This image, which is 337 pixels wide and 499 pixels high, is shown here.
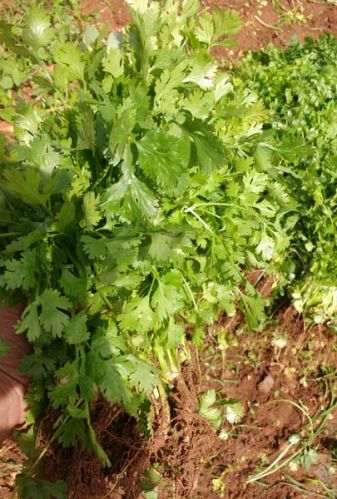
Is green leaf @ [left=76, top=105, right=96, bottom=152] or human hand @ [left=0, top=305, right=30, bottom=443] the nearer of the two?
green leaf @ [left=76, top=105, right=96, bottom=152]

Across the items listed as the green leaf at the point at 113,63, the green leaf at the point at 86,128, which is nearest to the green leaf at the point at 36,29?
the green leaf at the point at 113,63

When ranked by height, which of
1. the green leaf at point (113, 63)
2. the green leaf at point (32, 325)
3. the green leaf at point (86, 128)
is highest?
the green leaf at point (113, 63)

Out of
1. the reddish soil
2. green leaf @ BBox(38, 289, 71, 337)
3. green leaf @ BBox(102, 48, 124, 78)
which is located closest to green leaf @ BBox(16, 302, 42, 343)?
green leaf @ BBox(38, 289, 71, 337)

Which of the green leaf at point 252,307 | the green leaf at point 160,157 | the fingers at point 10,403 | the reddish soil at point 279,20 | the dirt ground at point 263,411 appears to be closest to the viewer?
the green leaf at point 160,157

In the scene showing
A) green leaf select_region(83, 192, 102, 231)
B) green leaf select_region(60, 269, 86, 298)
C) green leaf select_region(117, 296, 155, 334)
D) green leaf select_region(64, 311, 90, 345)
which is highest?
green leaf select_region(83, 192, 102, 231)

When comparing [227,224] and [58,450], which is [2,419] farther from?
[227,224]

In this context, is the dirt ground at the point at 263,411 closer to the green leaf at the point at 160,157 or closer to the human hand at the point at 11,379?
the human hand at the point at 11,379

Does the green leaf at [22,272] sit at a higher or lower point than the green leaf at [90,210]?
lower

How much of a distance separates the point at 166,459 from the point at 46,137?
4.92 ft

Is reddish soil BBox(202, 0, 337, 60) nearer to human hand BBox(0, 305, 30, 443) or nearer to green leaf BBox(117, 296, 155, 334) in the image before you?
green leaf BBox(117, 296, 155, 334)

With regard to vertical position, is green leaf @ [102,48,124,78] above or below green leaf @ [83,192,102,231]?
above

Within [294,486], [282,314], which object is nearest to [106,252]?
[282,314]

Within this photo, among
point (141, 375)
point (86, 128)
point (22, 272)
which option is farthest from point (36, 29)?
point (141, 375)

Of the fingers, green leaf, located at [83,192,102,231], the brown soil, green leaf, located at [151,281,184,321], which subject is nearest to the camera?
green leaf, located at [83,192,102,231]
